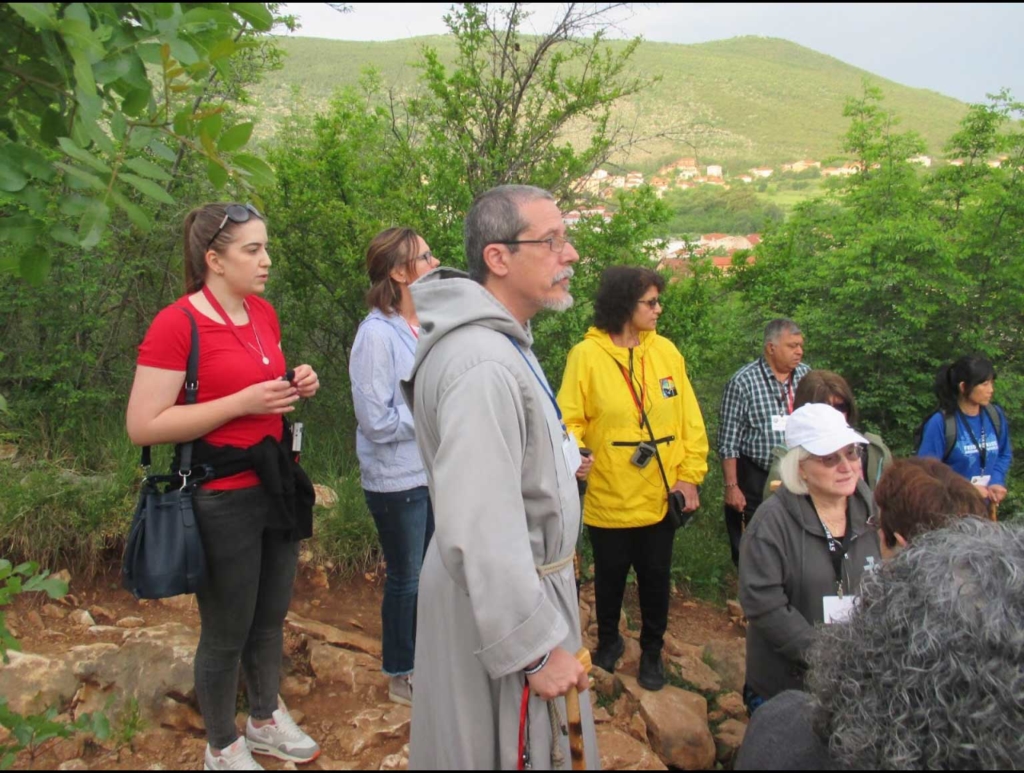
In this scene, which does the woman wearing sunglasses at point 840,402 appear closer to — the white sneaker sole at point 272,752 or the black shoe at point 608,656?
the black shoe at point 608,656

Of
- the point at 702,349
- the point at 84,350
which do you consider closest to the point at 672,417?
the point at 702,349

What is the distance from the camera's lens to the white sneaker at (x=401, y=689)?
3.25 metres

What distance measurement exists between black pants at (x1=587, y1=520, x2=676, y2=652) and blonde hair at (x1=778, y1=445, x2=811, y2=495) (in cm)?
96

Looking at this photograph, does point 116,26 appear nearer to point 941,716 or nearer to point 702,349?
point 941,716

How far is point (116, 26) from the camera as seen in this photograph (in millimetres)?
1491

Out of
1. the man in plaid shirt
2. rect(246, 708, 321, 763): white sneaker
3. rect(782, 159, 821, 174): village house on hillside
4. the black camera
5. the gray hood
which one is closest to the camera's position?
the gray hood

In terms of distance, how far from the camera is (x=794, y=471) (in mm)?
2742

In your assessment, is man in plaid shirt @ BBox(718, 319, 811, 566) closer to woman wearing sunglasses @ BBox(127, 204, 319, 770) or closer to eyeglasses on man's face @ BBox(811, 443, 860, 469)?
eyeglasses on man's face @ BBox(811, 443, 860, 469)

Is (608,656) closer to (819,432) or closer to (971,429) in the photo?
(819,432)

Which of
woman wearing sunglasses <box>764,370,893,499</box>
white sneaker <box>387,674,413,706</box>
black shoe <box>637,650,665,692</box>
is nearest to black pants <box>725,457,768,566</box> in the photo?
woman wearing sunglasses <box>764,370,893,499</box>

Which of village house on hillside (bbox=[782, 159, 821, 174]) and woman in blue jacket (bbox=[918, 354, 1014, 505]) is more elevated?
village house on hillside (bbox=[782, 159, 821, 174])

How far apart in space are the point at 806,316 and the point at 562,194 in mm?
2475

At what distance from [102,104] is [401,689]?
8.55 ft

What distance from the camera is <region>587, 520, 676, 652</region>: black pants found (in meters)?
3.62
